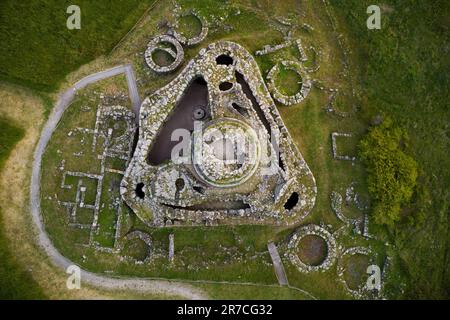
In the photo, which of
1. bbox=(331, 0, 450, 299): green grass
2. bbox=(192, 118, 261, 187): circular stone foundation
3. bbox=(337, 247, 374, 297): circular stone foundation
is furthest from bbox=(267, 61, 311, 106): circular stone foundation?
bbox=(337, 247, 374, 297): circular stone foundation

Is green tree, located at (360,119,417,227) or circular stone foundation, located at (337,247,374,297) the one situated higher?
green tree, located at (360,119,417,227)

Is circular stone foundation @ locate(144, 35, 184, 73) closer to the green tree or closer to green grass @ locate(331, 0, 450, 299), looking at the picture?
green grass @ locate(331, 0, 450, 299)

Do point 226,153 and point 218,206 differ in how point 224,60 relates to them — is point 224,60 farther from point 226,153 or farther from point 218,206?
point 218,206

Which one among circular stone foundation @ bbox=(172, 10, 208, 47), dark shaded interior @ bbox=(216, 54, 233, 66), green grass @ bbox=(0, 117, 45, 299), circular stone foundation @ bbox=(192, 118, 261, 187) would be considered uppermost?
circular stone foundation @ bbox=(172, 10, 208, 47)

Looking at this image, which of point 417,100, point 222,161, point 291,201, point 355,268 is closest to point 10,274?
point 222,161

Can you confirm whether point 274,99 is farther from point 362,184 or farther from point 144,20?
point 144,20
